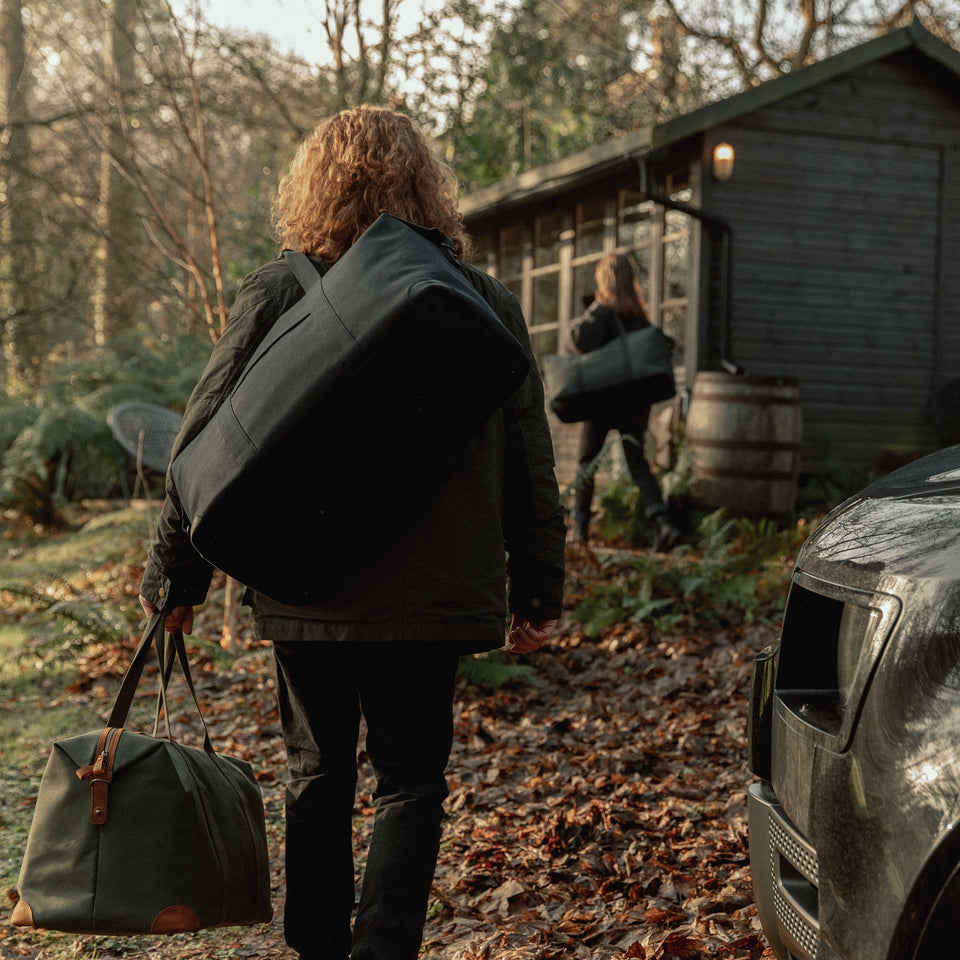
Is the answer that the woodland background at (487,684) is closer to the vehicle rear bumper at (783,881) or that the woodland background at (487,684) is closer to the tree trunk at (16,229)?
the vehicle rear bumper at (783,881)

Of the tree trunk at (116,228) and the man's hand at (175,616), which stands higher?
the tree trunk at (116,228)

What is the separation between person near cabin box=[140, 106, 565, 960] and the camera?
7.34 ft

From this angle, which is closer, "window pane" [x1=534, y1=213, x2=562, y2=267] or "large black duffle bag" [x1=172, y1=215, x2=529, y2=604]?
"large black duffle bag" [x1=172, y1=215, x2=529, y2=604]

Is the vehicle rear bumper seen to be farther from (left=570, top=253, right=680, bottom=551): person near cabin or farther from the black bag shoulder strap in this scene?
(left=570, top=253, right=680, bottom=551): person near cabin

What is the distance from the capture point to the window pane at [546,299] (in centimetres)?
1342

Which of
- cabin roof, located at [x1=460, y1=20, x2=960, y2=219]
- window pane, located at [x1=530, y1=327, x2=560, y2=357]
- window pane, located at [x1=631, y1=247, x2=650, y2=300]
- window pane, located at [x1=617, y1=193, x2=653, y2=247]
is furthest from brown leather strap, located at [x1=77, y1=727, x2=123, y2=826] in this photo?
window pane, located at [x1=530, y1=327, x2=560, y2=357]

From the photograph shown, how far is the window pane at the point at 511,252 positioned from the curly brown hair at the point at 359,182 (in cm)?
1192

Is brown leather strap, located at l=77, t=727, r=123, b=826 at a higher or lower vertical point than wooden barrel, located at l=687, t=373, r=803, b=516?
lower

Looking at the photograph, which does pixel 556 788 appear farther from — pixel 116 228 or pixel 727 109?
pixel 116 228

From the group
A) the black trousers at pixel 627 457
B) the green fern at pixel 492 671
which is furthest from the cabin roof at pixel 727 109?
the green fern at pixel 492 671

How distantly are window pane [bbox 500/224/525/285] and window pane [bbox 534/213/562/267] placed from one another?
47cm

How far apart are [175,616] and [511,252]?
12.6 m

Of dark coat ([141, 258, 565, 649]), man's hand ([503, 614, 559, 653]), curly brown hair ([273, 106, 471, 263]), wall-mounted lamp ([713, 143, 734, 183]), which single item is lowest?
man's hand ([503, 614, 559, 653])

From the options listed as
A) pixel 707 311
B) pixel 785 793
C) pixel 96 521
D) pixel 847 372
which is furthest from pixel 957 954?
pixel 847 372
